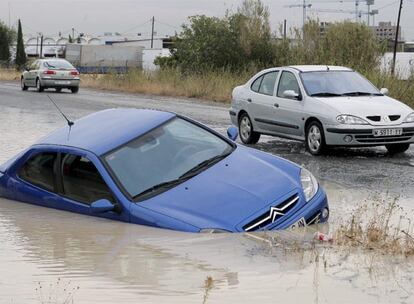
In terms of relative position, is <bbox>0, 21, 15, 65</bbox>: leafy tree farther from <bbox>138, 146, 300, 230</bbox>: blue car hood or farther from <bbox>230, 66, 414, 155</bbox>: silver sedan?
<bbox>138, 146, 300, 230</bbox>: blue car hood

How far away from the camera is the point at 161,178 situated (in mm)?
6883

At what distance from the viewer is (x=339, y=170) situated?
36.8 feet

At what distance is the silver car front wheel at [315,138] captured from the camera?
12.7 m

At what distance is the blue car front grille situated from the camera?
632 centimetres

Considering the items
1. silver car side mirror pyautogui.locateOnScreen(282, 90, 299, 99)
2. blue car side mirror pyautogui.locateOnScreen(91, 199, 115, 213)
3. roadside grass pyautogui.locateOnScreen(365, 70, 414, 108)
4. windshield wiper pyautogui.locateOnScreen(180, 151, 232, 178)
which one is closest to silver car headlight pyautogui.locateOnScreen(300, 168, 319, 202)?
windshield wiper pyautogui.locateOnScreen(180, 151, 232, 178)

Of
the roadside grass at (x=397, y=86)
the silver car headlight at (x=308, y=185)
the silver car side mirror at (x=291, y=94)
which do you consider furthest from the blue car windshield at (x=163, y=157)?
the roadside grass at (x=397, y=86)

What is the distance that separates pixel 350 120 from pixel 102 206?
21.3ft

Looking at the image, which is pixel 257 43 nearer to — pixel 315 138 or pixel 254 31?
pixel 254 31

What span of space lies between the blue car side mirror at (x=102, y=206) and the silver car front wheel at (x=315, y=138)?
21.4 ft

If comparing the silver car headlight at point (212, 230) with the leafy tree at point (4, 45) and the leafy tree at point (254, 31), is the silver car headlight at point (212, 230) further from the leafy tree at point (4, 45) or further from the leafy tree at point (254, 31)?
the leafy tree at point (4, 45)

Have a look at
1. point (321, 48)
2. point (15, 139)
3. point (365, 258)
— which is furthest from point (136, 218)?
point (321, 48)

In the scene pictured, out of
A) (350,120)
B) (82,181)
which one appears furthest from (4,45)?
(82,181)

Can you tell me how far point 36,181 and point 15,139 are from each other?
22.7 ft

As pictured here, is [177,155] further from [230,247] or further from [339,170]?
[339,170]
